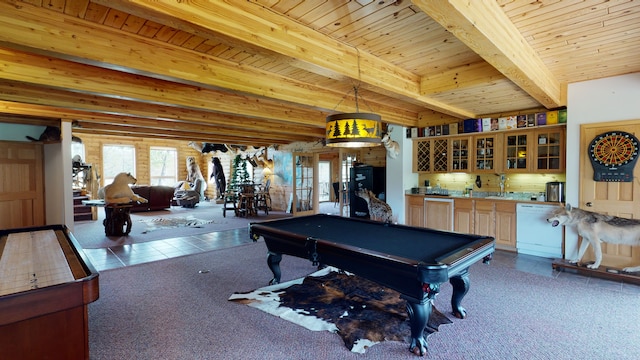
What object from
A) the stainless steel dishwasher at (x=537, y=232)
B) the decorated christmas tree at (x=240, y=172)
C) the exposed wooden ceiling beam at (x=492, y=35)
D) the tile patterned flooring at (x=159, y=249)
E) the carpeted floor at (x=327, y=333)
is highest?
the exposed wooden ceiling beam at (x=492, y=35)

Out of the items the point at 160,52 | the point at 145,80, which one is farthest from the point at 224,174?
the point at 160,52

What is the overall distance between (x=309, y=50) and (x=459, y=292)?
2.65 m

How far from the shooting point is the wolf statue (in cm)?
388

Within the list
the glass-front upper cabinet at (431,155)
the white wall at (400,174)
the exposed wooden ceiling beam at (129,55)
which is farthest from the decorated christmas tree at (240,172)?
the exposed wooden ceiling beam at (129,55)

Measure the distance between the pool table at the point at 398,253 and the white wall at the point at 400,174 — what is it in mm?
2866

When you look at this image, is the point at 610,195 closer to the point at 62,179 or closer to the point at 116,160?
the point at 62,179

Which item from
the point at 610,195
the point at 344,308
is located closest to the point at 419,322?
the point at 344,308

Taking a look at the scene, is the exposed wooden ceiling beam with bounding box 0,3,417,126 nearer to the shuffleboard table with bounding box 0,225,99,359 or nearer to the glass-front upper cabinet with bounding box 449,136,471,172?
the shuffleboard table with bounding box 0,225,99,359

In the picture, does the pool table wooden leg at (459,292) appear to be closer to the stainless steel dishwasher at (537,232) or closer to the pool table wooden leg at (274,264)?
the pool table wooden leg at (274,264)

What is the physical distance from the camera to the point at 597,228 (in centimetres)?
407

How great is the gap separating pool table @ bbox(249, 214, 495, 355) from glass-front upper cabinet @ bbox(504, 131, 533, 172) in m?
3.10

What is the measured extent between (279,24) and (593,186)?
492 cm

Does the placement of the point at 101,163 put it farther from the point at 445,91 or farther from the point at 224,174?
the point at 445,91

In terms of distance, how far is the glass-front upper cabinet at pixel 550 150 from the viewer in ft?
16.4
